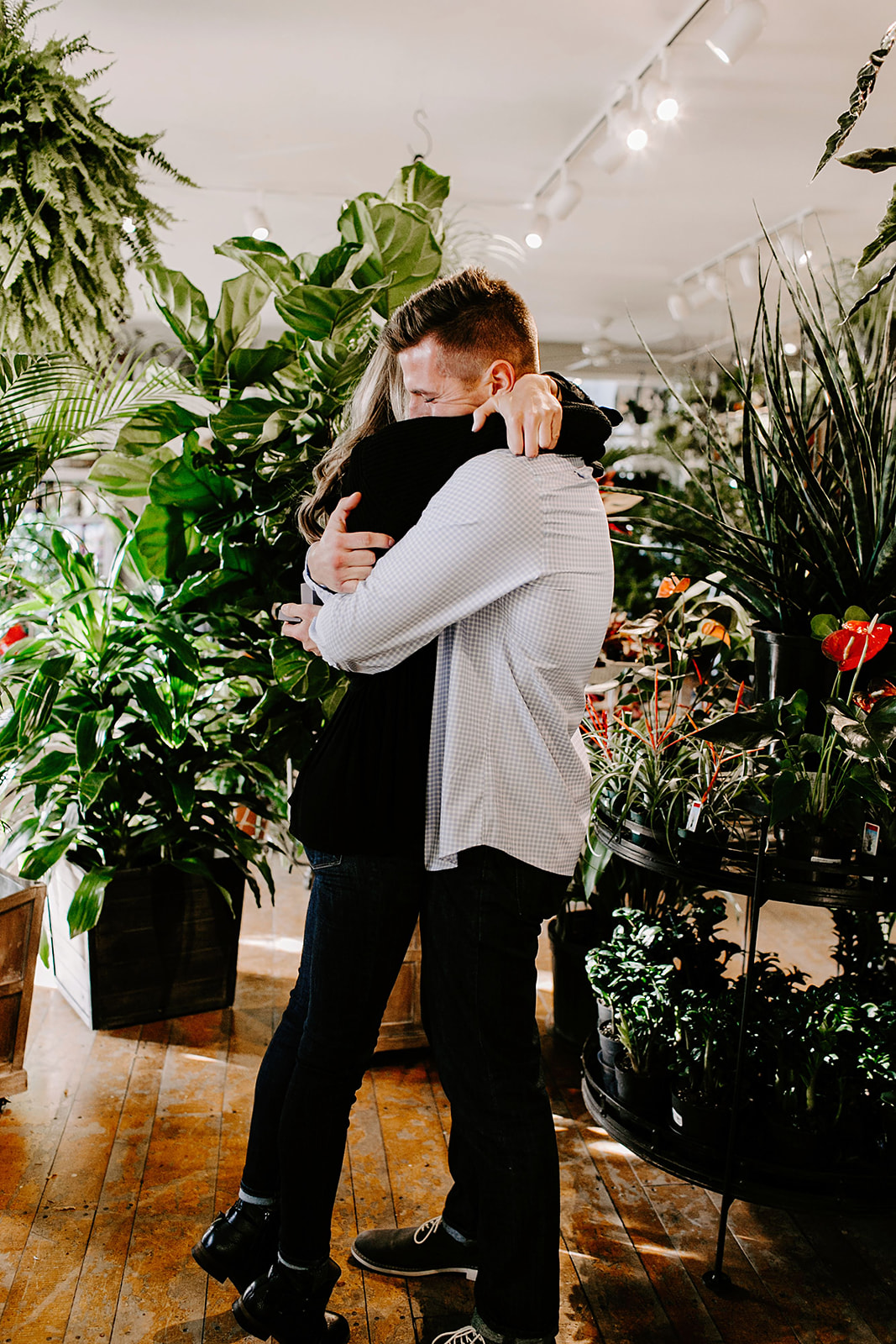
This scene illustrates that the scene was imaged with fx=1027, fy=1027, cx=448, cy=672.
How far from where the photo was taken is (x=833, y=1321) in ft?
5.18

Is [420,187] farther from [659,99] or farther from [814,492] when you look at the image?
[659,99]

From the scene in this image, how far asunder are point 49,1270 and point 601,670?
7.69 ft

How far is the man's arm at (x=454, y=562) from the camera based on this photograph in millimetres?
1145

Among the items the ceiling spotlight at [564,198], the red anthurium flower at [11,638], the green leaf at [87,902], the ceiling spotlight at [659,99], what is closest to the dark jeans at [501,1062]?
the green leaf at [87,902]

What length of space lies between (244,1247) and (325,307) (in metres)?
1.53

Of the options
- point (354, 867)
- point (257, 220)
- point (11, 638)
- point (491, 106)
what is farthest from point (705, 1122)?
point (257, 220)

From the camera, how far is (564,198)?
4582 mm

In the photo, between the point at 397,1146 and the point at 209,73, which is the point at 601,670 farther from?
the point at 209,73

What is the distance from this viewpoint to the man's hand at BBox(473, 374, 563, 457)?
1.17m

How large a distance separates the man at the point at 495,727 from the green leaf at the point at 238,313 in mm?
754

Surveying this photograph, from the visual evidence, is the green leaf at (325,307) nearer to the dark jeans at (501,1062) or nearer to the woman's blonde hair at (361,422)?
the woman's blonde hair at (361,422)

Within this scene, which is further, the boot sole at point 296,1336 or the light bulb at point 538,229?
the light bulb at point 538,229

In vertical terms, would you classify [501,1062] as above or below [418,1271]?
above

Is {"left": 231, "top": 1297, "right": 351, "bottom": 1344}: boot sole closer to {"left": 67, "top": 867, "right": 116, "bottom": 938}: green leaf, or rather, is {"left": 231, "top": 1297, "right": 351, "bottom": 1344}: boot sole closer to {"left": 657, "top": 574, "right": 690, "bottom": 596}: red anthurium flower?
{"left": 67, "top": 867, "right": 116, "bottom": 938}: green leaf
